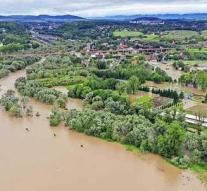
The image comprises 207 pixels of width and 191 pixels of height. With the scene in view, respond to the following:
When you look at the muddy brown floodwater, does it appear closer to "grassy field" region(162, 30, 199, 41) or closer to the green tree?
the green tree

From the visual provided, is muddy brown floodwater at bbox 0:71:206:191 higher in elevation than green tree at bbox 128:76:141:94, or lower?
lower

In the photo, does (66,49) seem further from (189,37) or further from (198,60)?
(189,37)

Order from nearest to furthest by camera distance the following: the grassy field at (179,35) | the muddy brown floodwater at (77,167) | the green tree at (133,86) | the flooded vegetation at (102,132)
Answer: the muddy brown floodwater at (77,167), the flooded vegetation at (102,132), the green tree at (133,86), the grassy field at (179,35)

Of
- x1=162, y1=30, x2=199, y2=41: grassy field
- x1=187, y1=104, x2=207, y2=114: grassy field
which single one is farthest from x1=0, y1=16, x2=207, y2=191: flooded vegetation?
x1=162, y1=30, x2=199, y2=41: grassy field

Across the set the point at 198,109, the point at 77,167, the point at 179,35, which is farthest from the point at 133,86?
the point at 179,35

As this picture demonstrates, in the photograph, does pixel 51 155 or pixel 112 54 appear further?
pixel 112 54

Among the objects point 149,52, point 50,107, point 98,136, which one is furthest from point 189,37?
point 98,136

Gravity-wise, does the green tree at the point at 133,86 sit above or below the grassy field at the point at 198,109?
above

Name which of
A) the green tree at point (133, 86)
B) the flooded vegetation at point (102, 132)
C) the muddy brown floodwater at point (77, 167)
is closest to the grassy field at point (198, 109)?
the flooded vegetation at point (102, 132)

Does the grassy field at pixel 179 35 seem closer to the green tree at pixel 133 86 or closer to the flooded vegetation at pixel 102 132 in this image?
the flooded vegetation at pixel 102 132
